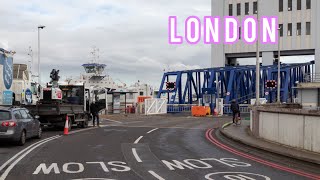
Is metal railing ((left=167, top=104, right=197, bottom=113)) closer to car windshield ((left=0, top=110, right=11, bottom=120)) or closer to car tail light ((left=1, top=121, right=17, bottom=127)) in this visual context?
car windshield ((left=0, top=110, right=11, bottom=120))

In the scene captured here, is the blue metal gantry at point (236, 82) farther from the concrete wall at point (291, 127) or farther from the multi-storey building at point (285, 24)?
the concrete wall at point (291, 127)

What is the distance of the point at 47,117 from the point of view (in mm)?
23672

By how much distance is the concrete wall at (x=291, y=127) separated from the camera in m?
12.8

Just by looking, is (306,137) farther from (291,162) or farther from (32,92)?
(32,92)

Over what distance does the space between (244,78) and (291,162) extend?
52.6 metres

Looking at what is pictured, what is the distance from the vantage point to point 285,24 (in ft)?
197

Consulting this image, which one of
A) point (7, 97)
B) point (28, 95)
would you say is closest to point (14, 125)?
point (7, 97)

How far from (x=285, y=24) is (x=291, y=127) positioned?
48.4 meters

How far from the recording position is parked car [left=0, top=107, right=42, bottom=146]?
15.9 m

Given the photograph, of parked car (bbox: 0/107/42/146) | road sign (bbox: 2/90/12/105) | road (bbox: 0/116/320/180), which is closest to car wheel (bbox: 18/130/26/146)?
parked car (bbox: 0/107/42/146)

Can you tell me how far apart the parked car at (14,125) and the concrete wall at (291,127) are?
917 cm

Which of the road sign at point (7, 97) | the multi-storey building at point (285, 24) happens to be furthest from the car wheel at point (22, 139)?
the multi-storey building at point (285, 24)

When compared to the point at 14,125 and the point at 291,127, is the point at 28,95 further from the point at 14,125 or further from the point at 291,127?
the point at 291,127

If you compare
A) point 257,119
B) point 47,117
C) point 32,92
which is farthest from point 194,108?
point 257,119
